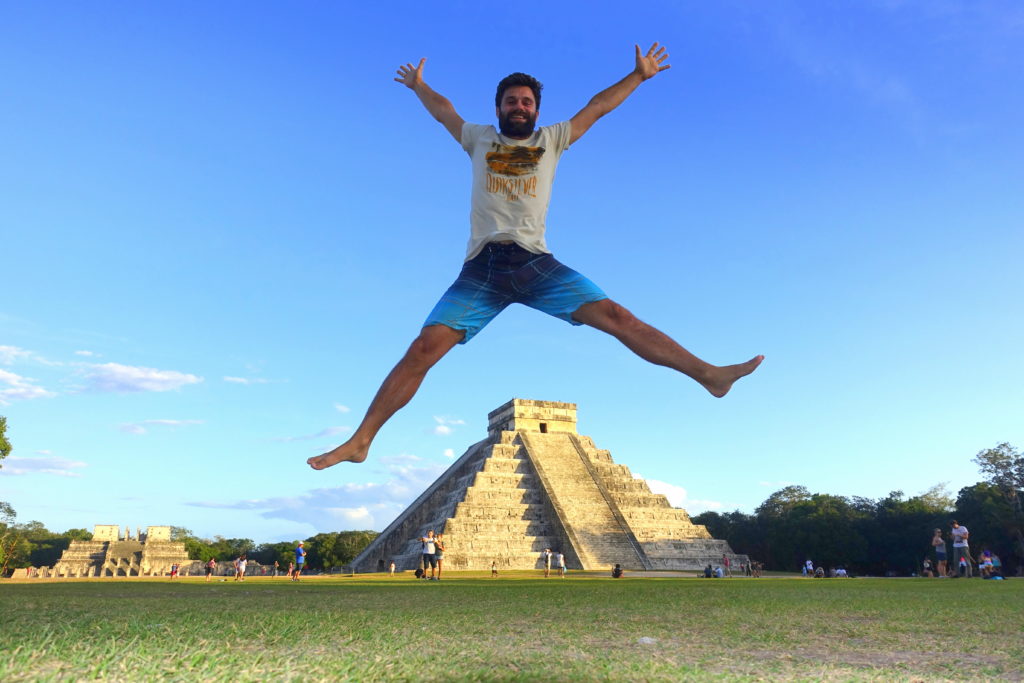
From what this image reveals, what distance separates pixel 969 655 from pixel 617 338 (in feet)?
7.79

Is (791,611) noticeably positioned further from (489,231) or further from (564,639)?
(489,231)

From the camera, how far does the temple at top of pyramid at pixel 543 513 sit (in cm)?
3269

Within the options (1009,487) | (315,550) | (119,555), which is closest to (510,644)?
(1009,487)

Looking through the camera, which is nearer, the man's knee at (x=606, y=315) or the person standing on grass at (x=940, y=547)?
the man's knee at (x=606, y=315)

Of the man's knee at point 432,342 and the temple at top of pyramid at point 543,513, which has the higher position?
the temple at top of pyramid at point 543,513

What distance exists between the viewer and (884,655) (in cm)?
338

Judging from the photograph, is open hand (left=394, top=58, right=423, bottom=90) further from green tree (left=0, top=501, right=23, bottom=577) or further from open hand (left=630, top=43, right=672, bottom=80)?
green tree (left=0, top=501, right=23, bottom=577)

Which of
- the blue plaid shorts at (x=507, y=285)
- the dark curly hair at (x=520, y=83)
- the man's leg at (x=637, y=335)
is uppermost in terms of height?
the dark curly hair at (x=520, y=83)

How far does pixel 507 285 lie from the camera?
431 centimetres

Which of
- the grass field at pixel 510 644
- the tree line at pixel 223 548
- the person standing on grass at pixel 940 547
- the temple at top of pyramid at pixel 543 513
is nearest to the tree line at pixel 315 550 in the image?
the tree line at pixel 223 548

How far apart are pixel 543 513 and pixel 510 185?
109 feet

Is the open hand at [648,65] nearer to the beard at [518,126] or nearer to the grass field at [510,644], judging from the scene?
the beard at [518,126]

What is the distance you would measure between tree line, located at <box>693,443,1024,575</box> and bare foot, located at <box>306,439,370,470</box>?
156 ft

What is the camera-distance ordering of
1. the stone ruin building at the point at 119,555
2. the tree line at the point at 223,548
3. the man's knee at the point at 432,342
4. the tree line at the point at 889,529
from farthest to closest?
1. the tree line at the point at 223,548
2. the stone ruin building at the point at 119,555
3. the tree line at the point at 889,529
4. the man's knee at the point at 432,342
